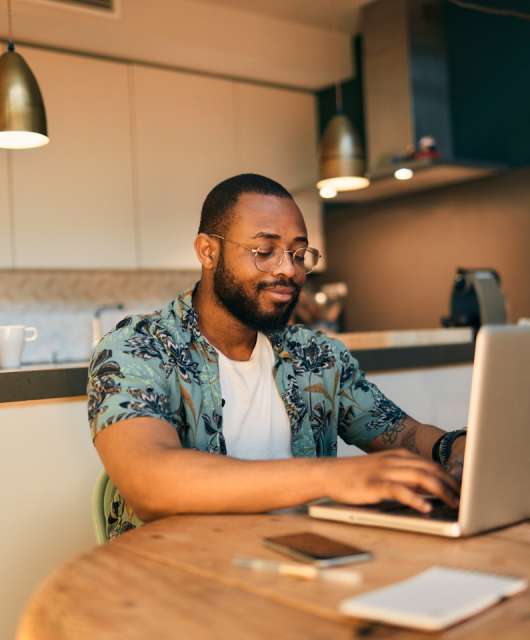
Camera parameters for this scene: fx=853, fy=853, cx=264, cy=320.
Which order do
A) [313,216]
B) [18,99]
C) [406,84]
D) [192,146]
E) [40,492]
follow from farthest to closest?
[313,216] < [192,146] < [406,84] < [18,99] < [40,492]

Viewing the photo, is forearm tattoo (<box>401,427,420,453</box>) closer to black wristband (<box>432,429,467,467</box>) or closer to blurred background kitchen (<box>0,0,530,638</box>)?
black wristband (<box>432,429,467,467</box>)

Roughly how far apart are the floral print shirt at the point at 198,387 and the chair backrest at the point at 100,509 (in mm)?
18

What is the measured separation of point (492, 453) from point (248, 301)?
75 centimetres

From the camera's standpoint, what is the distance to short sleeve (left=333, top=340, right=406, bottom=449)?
1797 millimetres

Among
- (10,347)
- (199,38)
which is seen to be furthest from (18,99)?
(199,38)

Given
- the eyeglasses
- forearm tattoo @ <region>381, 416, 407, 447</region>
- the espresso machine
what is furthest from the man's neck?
the espresso machine

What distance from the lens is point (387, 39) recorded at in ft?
14.5

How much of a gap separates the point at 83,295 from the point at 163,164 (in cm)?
81

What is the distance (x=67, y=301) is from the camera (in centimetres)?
446

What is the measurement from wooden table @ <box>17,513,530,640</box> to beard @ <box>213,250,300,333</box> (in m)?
0.60

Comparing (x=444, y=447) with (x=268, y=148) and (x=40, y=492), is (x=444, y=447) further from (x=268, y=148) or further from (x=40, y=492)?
(x=268, y=148)

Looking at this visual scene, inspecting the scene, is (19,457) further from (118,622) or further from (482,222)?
(482,222)

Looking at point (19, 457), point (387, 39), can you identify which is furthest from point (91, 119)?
point (19, 457)

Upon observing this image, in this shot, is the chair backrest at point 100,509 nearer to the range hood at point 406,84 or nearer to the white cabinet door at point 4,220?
the white cabinet door at point 4,220
